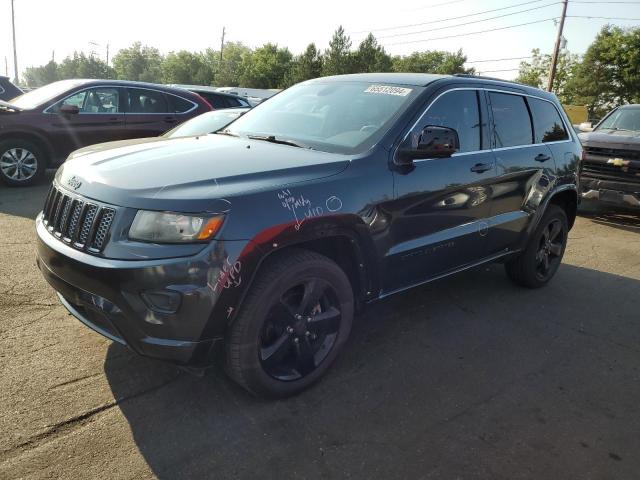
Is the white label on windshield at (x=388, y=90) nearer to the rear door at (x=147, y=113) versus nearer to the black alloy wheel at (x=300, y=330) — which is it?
the black alloy wheel at (x=300, y=330)

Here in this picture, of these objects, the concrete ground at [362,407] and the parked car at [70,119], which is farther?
the parked car at [70,119]

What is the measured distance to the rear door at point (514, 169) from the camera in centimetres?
403

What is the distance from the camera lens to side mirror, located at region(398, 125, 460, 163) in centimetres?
314

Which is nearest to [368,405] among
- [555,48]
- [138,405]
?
[138,405]

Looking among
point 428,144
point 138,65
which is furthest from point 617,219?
point 138,65

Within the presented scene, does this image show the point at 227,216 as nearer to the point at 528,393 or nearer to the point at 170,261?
the point at 170,261

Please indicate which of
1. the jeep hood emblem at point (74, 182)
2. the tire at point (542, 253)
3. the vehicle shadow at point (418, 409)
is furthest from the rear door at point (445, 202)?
the jeep hood emblem at point (74, 182)

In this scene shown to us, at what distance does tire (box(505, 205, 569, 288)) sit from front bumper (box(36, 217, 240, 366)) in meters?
3.30

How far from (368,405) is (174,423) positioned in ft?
3.44

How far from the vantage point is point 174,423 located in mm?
2609

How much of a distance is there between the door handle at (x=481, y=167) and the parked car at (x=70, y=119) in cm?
644

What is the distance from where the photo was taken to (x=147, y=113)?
8.77 meters

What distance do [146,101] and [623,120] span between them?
843cm

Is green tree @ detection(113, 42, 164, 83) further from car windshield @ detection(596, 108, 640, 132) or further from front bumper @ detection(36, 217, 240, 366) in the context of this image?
front bumper @ detection(36, 217, 240, 366)
